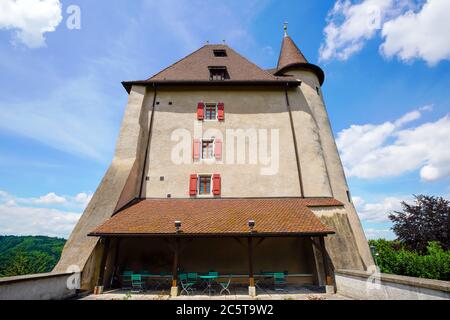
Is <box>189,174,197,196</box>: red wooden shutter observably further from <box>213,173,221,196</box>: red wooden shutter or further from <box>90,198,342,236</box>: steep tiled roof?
<box>213,173,221,196</box>: red wooden shutter

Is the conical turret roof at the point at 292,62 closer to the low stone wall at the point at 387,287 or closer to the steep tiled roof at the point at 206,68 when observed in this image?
the steep tiled roof at the point at 206,68

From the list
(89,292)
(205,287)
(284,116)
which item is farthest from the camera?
(284,116)

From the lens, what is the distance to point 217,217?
8.66 m

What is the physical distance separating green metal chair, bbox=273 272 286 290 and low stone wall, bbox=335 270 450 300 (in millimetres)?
1905

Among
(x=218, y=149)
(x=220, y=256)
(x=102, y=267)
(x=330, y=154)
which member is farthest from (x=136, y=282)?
(x=330, y=154)

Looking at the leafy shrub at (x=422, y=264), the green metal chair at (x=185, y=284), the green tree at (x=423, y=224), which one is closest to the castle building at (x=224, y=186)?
the green metal chair at (x=185, y=284)

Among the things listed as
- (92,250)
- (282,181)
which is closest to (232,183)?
(282,181)

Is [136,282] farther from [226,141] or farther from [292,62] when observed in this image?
[292,62]

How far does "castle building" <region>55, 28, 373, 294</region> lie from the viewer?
7934 millimetres

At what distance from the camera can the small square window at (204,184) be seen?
11.1 meters

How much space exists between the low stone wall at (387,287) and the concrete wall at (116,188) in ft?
28.0
